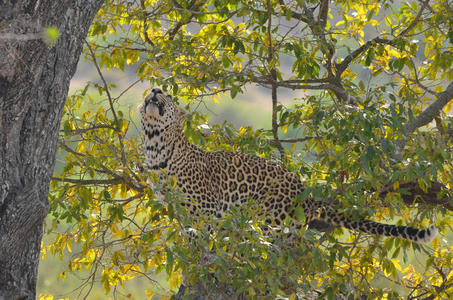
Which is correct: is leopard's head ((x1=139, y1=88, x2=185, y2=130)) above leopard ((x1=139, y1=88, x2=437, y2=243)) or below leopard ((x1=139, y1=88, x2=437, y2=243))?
above

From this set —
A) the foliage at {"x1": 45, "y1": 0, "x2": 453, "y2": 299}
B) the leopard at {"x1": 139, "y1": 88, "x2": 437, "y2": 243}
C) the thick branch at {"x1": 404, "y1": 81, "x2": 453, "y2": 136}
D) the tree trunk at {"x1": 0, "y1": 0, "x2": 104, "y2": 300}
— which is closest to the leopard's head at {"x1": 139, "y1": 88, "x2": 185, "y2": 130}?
the leopard at {"x1": 139, "y1": 88, "x2": 437, "y2": 243}

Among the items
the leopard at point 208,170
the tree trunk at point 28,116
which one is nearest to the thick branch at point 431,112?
the leopard at point 208,170

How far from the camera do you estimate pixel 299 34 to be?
6.90 meters

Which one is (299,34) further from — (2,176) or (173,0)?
(2,176)

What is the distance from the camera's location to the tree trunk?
11.4 ft

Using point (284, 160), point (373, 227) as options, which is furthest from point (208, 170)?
point (373, 227)

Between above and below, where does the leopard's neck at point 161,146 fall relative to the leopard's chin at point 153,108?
below

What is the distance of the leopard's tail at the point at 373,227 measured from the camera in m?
5.12

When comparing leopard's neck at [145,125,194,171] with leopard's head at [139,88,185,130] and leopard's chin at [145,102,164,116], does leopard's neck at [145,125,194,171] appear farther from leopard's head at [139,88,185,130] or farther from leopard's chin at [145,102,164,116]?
leopard's chin at [145,102,164,116]

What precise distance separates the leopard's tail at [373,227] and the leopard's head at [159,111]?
5.54 ft

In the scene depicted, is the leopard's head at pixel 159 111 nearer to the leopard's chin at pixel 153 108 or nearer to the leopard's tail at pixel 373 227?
the leopard's chin at pixel 153 108

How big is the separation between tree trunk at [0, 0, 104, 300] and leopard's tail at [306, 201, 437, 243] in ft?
8.05

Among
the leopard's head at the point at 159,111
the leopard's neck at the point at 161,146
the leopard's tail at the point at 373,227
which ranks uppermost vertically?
the leopard's head at the point at 159,111

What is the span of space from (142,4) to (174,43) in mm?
1372
